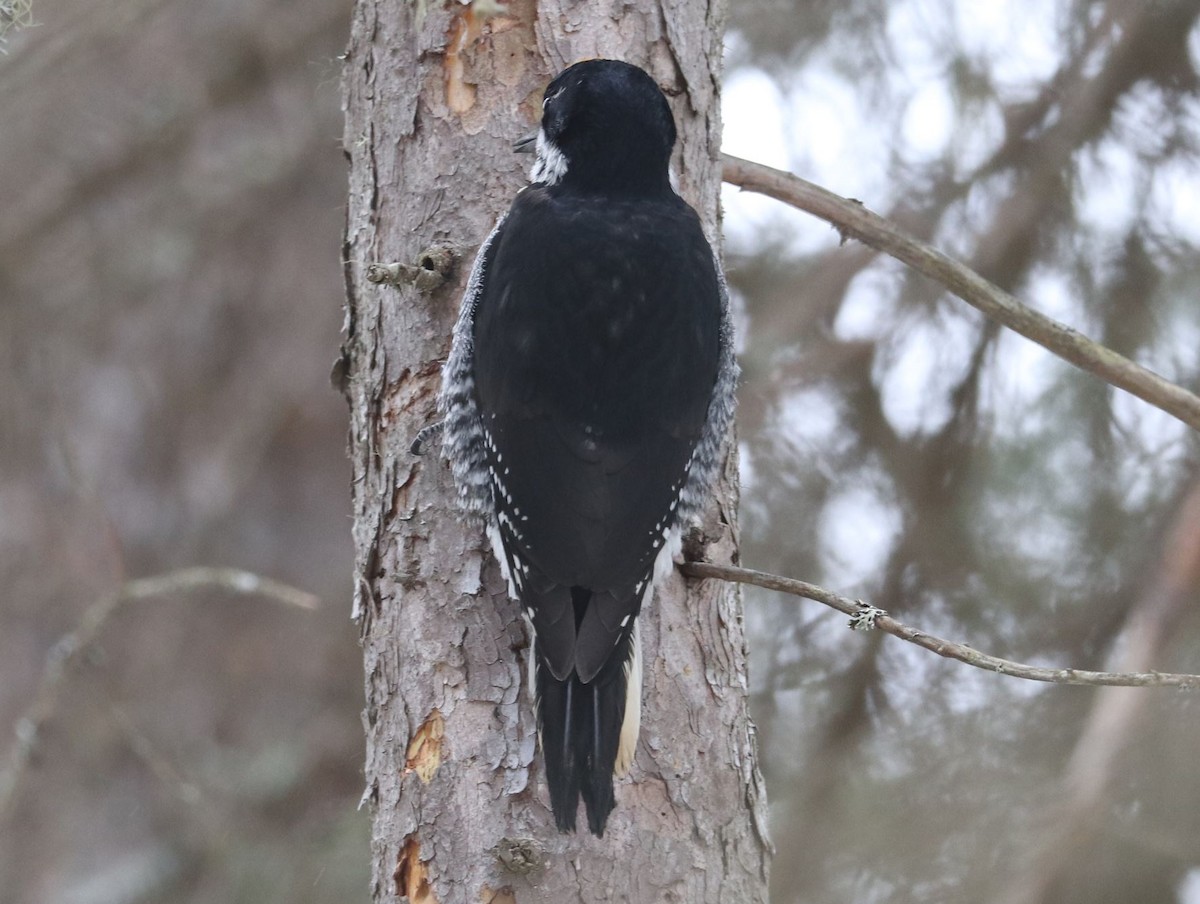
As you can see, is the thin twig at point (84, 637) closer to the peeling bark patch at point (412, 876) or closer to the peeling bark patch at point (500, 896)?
the peeling bark patch at point (412, 876)

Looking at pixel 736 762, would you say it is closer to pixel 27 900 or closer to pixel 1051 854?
pixel 1051 854

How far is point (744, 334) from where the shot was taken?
4457 millimetres

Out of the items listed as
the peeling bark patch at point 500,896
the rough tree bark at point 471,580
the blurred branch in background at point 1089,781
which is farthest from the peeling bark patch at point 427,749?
the blurred branch in background at point 1089,781

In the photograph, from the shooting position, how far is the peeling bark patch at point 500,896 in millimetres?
2119

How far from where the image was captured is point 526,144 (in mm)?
2623

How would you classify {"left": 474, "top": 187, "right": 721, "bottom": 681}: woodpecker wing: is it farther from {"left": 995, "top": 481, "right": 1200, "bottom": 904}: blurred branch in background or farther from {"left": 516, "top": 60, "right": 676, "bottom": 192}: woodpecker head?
{"left": 995, "top": 481, "right": 1200, "bottom": 904}: blurred branch in background


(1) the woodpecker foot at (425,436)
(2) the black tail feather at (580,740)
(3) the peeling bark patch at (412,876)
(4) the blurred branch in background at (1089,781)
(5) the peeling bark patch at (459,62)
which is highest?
(5) the peeling bark patch at (459,62)

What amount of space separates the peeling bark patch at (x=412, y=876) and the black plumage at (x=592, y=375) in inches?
13.8

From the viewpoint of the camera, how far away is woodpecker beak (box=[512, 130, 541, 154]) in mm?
2621

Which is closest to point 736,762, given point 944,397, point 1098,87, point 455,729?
point 455,729

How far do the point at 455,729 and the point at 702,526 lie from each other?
24.8 inches

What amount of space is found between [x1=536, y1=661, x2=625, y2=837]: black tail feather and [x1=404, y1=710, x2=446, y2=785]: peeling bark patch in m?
0.19

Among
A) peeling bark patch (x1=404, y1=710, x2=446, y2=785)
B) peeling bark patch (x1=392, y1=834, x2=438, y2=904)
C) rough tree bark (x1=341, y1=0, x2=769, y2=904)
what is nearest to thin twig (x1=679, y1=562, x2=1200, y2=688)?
rough tree bark (x1=341, y1=0, x2=769, y2=904)

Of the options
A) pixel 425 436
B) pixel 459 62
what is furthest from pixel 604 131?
pixel 425 436
